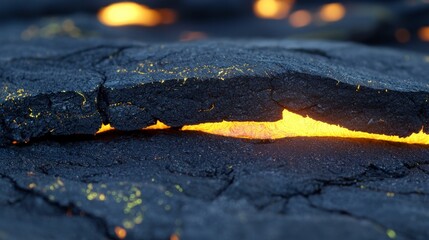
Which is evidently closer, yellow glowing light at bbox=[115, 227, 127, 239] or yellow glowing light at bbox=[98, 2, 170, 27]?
Result: yellow glowing light at bbox=[115, 227, 127, 239]

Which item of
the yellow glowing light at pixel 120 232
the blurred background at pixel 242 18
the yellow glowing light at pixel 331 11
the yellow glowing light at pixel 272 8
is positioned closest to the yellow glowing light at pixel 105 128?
the yellow glowing light at pixel 120 232

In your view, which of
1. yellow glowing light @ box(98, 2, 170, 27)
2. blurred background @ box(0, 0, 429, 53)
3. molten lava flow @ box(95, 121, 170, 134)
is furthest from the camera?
yellow glowing light @ box(98, 2, 170, 27)

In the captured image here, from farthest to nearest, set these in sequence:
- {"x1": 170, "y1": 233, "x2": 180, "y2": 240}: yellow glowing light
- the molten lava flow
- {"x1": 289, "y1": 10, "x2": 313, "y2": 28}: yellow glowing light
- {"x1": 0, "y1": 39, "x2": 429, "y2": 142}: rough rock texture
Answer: {"x1": 289, "y1": 10, "x2": 313, "y2": 28}: yellow glowing light < the molten lava flow < {"x1": 0, "y1": 39, "x2": 429, "y2": 142}: rough rock texture < {"x1": 170, "y1": 233, "x2": 180, "y2": 240}: yellow glowing light

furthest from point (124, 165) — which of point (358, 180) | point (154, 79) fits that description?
point (358, 180)

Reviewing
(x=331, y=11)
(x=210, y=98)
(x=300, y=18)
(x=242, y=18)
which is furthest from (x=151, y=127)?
(x=331, y=11)

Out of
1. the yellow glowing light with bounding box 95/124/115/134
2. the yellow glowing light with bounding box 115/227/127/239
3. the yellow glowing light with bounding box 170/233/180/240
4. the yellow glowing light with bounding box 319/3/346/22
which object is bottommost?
the yellow glowing light with bounding box 115/227/127/239

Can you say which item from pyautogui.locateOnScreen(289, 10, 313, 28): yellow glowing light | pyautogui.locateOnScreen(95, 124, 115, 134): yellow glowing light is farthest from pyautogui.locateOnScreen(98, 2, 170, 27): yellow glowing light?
pyautogui.locateOnScreen(95, 124, 115, 134): yellow glowing light

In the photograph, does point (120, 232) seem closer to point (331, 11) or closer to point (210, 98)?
point (210, 98)

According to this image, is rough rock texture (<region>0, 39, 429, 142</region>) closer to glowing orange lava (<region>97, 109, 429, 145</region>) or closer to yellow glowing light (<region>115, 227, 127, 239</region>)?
glowing orange lava (<region>97, 109, 429, 145</region>)
